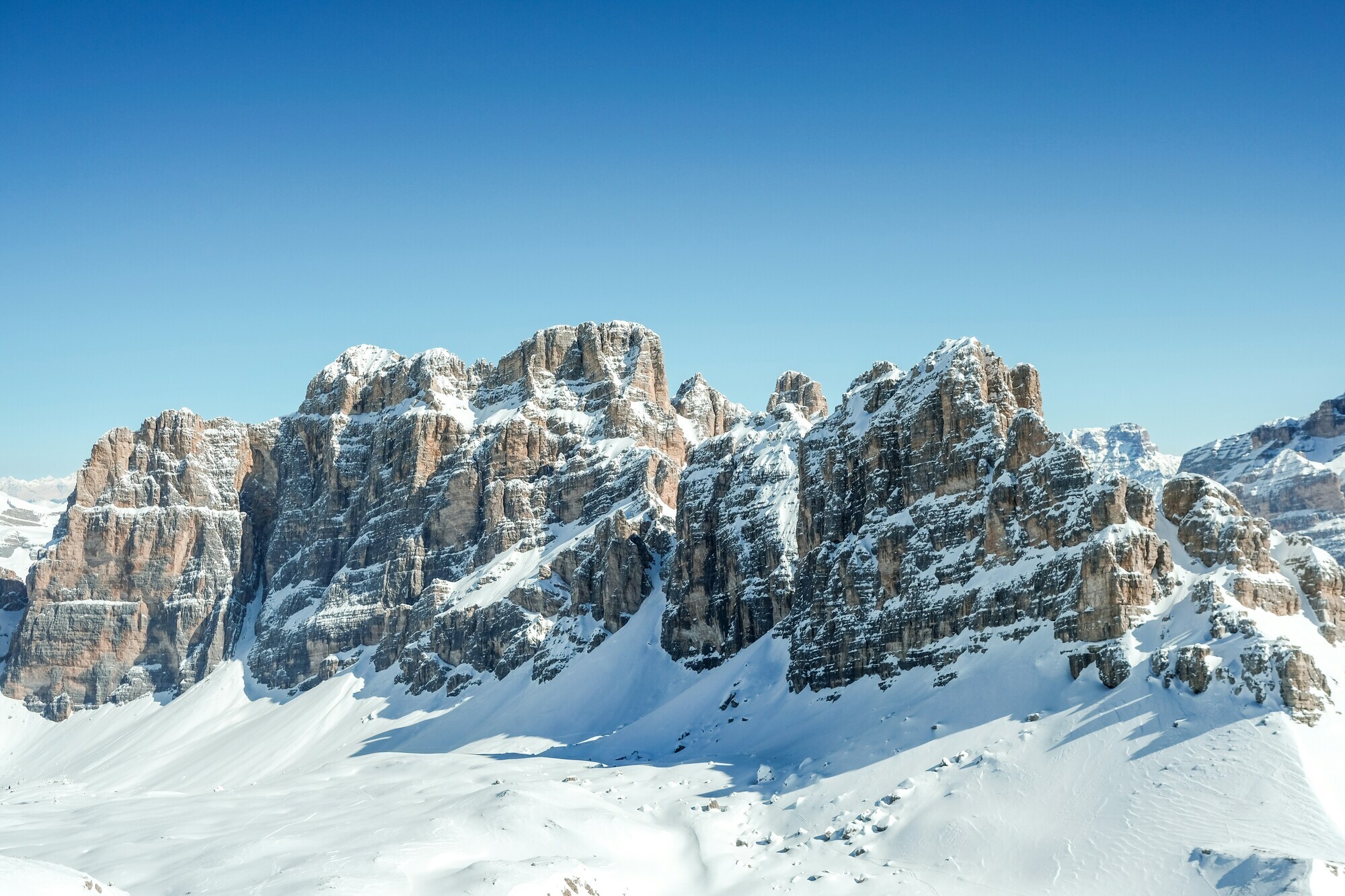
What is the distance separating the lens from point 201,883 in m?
85.6

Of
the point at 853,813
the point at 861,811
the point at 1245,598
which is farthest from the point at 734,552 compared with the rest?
the point at 1245,598

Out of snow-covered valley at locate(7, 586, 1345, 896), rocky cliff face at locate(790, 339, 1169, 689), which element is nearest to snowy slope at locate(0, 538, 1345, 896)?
snow-covered valley at locate(7, 586, 1345, 896)

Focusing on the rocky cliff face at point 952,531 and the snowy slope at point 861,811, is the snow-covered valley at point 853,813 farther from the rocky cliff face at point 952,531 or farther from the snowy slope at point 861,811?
the rocky cliff face at point 952,531

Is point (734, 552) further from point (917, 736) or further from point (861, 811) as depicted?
point (861, 811)

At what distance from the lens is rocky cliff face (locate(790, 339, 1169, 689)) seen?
116 meters

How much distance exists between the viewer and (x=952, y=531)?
13412 cm

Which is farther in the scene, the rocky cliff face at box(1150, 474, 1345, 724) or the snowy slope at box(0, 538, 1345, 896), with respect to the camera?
the rocky cliff face at box(1150, 474, 1345, 724)

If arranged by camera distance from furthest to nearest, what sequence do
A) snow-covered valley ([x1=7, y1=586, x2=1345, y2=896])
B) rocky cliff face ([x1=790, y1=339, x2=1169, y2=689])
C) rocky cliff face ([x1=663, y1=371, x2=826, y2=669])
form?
rocky cliff face ([x1=663, y1=371, x2=826, y2=669])
rocky cliff face ([x1=790, y1=339, x2=1169, y2=689])
snow-covered valley ([x1=7, y1=586, x2=1345, y2=896])

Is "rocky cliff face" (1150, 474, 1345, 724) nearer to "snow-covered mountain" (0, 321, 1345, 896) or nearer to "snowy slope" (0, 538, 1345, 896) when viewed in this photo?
"snow-covered mountain" (0, 321, 1345, 896)

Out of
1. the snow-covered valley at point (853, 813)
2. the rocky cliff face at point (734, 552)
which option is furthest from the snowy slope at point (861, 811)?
the rocky cliff face at point (734, 552)

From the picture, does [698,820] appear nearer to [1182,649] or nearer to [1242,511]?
[1182,649]

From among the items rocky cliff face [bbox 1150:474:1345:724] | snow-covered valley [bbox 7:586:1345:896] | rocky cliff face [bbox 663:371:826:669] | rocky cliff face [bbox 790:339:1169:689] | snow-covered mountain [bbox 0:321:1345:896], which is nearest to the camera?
snow-covered valley [bbox 7:586:1345:896]

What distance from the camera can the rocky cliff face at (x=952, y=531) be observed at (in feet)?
382

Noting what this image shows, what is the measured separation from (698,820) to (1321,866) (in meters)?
50.9
